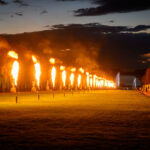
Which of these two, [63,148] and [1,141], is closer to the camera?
[63,148]

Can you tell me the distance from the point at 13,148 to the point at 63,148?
1.39m

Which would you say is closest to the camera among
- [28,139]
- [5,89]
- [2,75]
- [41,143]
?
[41,143]

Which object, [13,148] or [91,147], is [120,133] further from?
[13,148]

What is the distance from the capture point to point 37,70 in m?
56.5

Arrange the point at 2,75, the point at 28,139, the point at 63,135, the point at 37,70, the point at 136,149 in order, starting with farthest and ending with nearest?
the point at 2,75 → the point at 37,70 → the point at 63,135 → the point at 28,139 → the point at 136,149

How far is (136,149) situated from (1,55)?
6424cm

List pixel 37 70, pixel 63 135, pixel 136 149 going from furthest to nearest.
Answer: pixel 37 70
pixel 63 135
pixel 136 149

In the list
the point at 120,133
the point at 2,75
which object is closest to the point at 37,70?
the point at 2,75

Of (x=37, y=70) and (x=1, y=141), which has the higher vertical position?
(x=37, y=70)

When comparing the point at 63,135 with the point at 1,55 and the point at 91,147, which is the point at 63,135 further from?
the point at 1,55

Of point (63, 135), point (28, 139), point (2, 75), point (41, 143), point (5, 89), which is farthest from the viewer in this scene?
point (5, 89)

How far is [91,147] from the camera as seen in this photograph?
922cm

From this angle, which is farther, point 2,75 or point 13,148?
point 2,75

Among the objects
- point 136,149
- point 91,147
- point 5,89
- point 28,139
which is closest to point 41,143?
point 28,139
